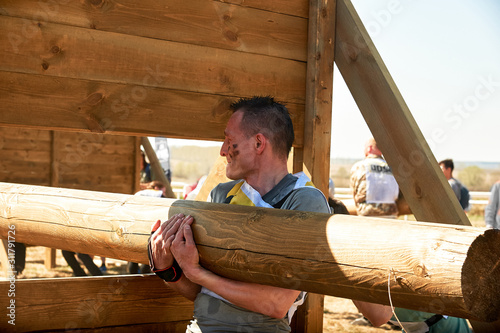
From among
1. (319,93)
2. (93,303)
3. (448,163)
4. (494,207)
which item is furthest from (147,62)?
(494,207)

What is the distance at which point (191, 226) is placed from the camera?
5.32ft

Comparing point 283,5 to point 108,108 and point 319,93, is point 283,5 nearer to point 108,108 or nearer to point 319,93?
point 319,93

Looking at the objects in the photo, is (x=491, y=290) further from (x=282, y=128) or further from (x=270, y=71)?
(x=270, y=71)

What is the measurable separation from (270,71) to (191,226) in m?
1.72

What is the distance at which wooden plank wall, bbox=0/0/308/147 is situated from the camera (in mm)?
2561

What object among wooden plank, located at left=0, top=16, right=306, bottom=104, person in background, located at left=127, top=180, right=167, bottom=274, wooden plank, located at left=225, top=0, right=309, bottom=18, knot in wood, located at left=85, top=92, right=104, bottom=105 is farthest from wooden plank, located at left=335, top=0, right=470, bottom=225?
person in background, located at left=127, top=180, right=167, bottom=274

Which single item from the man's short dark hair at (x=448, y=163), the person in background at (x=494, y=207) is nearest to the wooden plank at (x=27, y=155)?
the man's short dark hair at (x=448, y=163)

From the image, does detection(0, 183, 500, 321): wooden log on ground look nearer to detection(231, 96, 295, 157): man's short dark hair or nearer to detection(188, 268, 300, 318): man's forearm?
detection(188, 268, 300, 318): man's forearm

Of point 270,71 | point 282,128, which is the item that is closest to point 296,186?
point 282,128

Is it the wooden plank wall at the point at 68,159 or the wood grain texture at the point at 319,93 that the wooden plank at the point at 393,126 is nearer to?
the wood grain texture at the point at 319,93

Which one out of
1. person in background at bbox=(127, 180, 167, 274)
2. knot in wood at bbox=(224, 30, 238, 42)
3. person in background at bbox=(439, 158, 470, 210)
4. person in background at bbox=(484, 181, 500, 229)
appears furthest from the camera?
person in background at bbox=(439, 158, 470, 210)

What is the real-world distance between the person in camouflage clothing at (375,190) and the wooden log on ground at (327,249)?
393 cm

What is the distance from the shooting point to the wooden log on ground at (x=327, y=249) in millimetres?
1127

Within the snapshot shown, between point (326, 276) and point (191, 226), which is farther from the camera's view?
point (191, 226)
